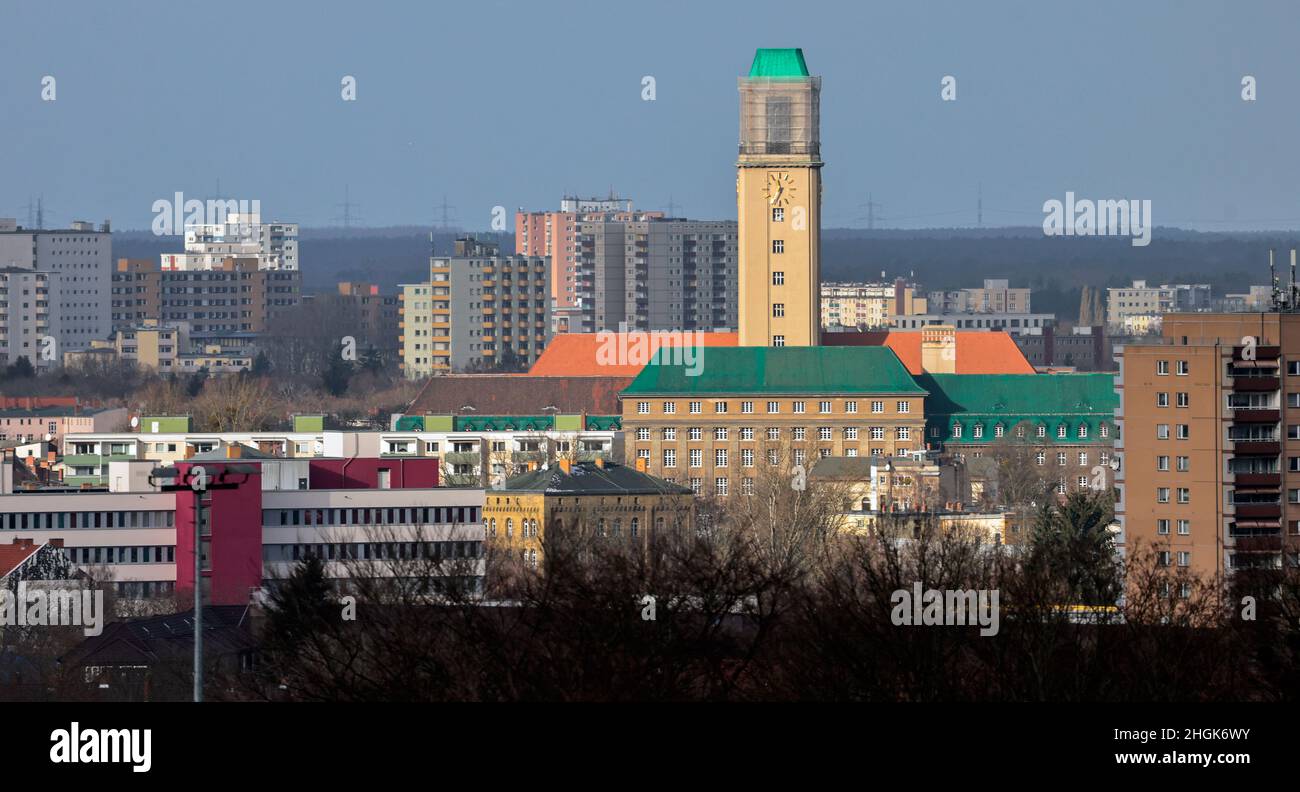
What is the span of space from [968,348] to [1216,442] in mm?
63742

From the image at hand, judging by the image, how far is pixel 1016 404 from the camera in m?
109

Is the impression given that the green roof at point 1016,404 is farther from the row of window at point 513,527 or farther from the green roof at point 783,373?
the row of window at point 513,527

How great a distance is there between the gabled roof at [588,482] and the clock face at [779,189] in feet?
91.5

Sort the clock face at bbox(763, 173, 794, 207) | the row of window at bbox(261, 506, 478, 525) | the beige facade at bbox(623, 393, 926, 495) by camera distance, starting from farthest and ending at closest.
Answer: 1. the clock face at bbox(763, 173, 794, 207)
2. the beige facade at bbox(623, 393, 926, 495)
3. the row of window at bbox(261, 506, 478, 525)

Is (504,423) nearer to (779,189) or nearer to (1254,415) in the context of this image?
(779,189)

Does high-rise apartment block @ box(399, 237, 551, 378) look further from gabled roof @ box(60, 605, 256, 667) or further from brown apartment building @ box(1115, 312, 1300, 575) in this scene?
gabled roof @ box(60, 605, 256, 667)

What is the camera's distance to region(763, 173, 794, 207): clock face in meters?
108

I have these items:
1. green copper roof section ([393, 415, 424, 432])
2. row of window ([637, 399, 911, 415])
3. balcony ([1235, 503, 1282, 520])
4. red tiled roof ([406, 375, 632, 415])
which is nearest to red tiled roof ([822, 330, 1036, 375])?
red tiled roof ([406, 375, 632, 415])

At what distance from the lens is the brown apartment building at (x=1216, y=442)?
56.7 meters

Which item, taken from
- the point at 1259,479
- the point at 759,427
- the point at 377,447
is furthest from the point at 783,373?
the point at 1259,479

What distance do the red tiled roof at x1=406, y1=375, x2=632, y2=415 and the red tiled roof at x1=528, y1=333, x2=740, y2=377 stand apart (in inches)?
85.6

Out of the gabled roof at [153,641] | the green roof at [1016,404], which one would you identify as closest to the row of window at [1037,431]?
the green roof at [1016,404]

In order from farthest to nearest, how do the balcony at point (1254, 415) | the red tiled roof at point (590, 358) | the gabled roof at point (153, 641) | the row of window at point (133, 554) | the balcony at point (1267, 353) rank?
1. the red tiled roof at point (590, 358)
2. the row of window at point (133, 554)
3. the balcony at point (1267, 353)
4. the balcony at point (1254, 415)
5. the gabled roof at point (153, 641)
